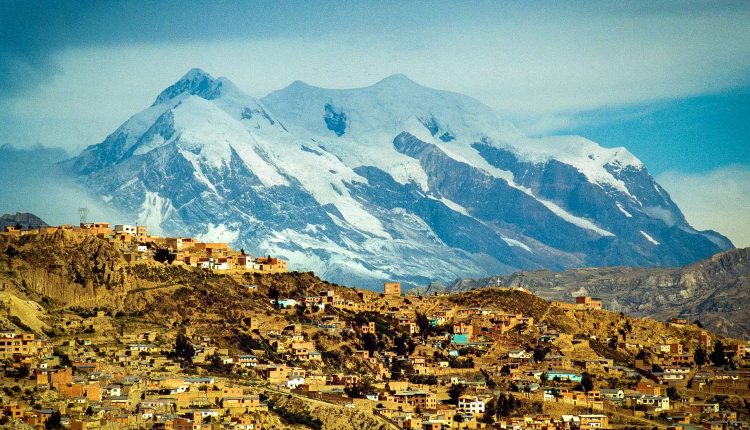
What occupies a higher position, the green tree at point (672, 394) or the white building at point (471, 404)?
the green tree at point (672, 394)

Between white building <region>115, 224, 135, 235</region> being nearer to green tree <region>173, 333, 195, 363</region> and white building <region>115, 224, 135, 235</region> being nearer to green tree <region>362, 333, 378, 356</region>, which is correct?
green tree <region>362, 333, 378, 356</region>

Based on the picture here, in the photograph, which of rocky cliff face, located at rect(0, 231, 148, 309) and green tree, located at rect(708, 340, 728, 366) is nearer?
rocky cliff face, located at rect(0, 231, 148, 309)

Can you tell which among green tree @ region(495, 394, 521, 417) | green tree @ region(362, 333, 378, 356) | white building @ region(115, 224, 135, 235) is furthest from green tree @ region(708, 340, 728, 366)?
white building @ region(115, 224, 135, 235)

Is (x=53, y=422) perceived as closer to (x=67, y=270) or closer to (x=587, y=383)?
(x=67, y=270)

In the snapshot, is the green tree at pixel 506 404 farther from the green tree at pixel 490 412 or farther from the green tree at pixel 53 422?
the green tree at pixel 53 422

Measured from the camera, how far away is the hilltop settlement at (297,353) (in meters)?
101

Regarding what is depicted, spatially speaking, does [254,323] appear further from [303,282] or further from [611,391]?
[611,391]

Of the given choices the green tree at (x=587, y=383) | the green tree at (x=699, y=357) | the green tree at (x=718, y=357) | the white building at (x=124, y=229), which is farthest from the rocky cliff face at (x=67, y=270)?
the green tree at (x=718, y=357)

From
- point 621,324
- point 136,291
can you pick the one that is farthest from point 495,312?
point 136,291

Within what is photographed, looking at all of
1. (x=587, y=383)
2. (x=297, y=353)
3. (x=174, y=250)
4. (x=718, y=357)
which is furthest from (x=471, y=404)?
(x=174, y=250)

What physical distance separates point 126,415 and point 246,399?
8.94m

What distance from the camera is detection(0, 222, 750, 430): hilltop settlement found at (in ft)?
330

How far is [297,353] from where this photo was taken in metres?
120

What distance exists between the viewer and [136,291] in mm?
123562
